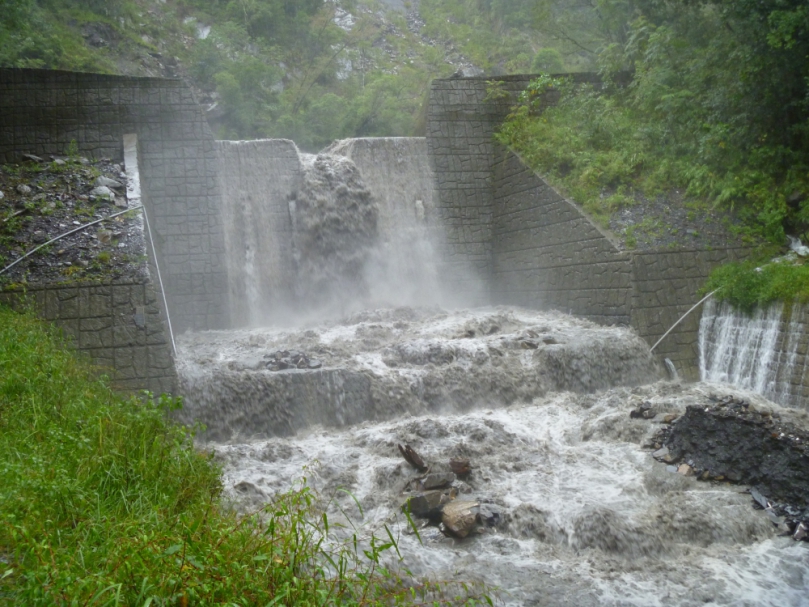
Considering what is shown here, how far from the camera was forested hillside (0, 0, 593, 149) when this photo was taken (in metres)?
17.0

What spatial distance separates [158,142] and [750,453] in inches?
362

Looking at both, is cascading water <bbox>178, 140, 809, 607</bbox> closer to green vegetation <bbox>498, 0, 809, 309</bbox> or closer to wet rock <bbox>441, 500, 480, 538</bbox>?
wet rock <bbox>441, 500, 480, 538</bbox>

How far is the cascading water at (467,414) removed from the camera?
4.00 metres

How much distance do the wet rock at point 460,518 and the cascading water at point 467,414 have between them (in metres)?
0.07

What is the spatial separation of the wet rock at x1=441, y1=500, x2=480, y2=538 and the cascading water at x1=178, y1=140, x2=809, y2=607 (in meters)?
0.07

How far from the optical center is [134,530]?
8.70ft

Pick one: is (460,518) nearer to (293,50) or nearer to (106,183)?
(106,183)

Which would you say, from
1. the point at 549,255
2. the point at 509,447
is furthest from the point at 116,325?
the point at 549,255

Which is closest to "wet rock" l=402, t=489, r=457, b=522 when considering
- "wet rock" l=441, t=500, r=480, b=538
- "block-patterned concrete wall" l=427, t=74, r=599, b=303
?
"wet rock" l=441, t=500, r=480, b=538

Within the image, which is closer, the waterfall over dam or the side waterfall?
the side waterfall

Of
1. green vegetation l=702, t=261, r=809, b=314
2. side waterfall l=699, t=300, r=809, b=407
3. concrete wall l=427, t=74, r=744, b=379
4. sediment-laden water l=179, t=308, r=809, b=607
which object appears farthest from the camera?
concrete wall l=427, t=74, r=744, b=379

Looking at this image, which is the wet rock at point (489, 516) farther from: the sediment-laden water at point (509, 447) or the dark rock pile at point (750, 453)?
the dark rock pile at point (750, 453)

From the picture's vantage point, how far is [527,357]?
24.8 ft

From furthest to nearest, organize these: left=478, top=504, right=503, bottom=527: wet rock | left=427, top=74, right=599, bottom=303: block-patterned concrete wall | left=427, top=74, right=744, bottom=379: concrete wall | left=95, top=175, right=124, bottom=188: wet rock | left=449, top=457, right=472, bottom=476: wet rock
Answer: left=427, top=74, right=599, bottom=303: block-patterned concrete wall < left=95, top=175, right=124, bottom=188: wet rock < left=427, top=74, right=744, bottom=379: concrete wall < left=449, top=457, right=472, bottom=476: wet rock < left=478, top=504, right=503, bottom=527: wet rock
